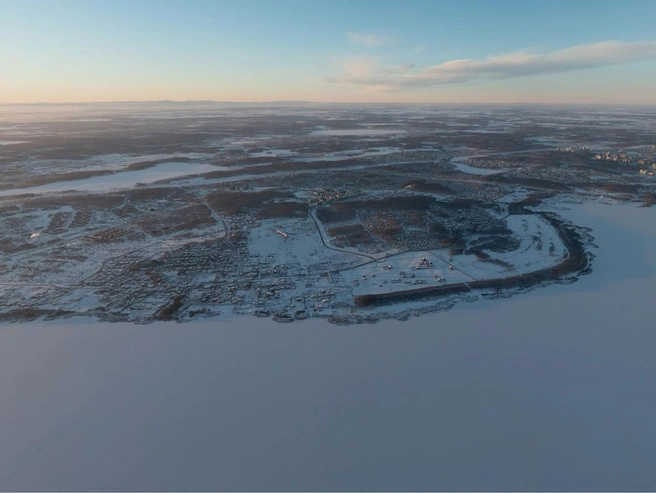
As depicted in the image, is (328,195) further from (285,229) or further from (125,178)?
(125,178)

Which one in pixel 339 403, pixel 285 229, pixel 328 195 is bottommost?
pixel 339 403

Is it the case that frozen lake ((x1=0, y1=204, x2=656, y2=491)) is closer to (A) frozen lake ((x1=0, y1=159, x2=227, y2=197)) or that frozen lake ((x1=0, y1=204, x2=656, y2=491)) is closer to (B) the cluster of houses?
(B) the cluster of houses

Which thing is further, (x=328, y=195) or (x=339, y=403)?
(x=328, y=195)

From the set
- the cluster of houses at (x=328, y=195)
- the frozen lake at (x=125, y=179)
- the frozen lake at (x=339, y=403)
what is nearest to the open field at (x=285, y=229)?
the cluster of houses at (x=328, y=195)

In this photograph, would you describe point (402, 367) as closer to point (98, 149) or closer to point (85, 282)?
point (85, 282)

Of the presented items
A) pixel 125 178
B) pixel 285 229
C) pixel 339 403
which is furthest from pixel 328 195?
pixel 339 403

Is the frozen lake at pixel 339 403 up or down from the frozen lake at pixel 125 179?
down

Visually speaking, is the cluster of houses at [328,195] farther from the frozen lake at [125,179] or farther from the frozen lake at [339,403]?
the frozen lake at [339,403]
